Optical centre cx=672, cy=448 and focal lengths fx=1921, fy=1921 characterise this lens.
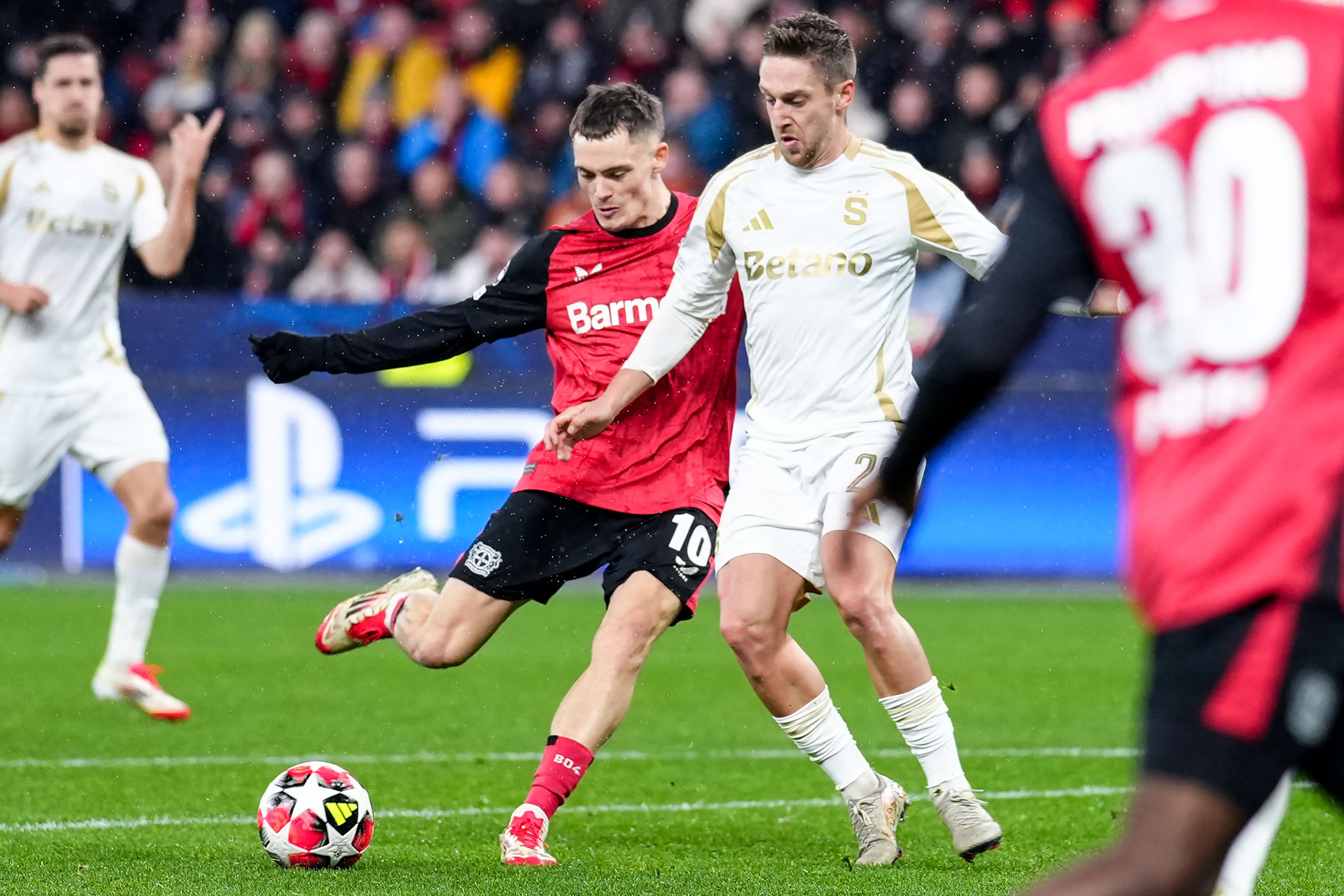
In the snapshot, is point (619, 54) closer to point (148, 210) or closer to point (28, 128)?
point (28, 128)

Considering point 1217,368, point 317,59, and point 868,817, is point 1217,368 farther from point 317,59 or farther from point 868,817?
point 317,59

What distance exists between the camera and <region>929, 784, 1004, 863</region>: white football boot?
522 centimetres

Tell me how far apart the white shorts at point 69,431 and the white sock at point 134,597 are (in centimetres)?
34

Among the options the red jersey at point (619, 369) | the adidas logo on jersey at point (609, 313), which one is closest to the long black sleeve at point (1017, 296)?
the red jersey at point (619, 369)

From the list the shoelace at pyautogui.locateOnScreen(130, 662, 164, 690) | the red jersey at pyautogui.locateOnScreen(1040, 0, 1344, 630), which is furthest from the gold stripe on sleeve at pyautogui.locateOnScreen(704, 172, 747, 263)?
the shoelace at pyautogui.locateOnScreen(130, 662, 164, 690)

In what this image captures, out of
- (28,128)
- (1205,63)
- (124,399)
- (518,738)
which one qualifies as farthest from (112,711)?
(28,128)

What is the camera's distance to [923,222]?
5.37 m

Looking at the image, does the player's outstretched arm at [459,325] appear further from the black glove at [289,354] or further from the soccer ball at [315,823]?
the soccer ball at [315,823]

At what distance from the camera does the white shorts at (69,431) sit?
8.27 m

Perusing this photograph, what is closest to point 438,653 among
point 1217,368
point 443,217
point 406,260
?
point 1217,368

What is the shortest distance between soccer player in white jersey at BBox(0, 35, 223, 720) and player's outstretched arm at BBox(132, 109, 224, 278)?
0.5 inches

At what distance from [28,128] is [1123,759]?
37.3ft

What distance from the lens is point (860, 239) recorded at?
538 centimetres

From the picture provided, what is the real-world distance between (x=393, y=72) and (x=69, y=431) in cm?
831
